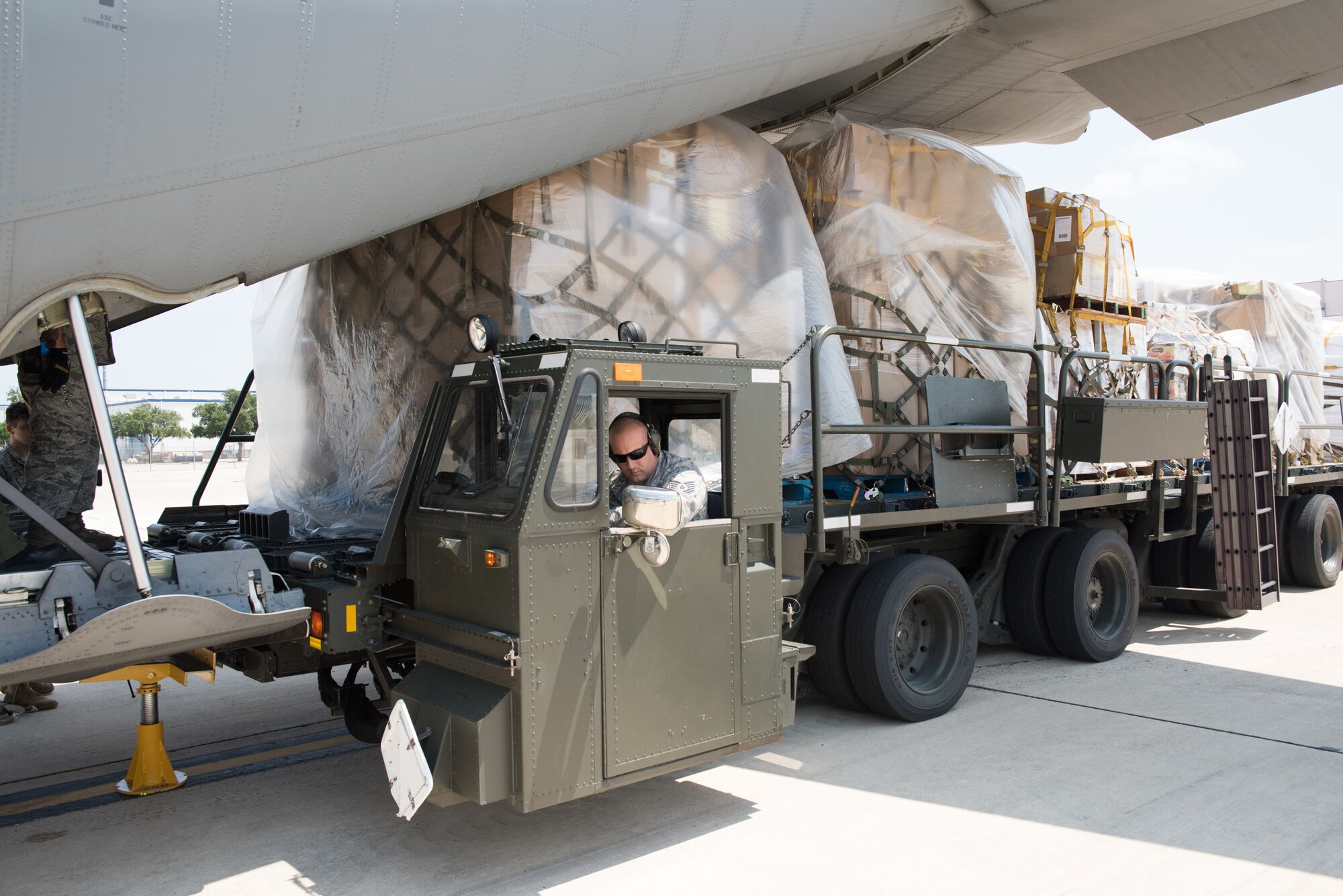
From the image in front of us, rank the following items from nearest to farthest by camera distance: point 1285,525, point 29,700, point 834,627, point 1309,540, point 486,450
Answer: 1. point 486,450
2. point 834,627
3. point 29,700
4. point 1309,540
5. point 1285,525

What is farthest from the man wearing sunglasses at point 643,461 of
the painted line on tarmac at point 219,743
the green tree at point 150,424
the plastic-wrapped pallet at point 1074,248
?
the green tree at point 150,424

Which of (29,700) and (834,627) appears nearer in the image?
(834,627)

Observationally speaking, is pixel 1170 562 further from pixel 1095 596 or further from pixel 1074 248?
pixel 1074 248

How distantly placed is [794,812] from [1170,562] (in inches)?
242

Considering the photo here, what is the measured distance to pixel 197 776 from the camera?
550 centimetres

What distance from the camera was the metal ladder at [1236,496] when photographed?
27.9 ft

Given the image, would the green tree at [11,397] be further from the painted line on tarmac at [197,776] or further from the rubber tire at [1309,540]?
the rubber tire at [1309,540]

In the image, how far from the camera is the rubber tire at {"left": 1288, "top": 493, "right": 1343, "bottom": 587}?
11.1 meters

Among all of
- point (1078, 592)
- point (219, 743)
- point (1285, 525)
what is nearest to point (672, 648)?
point (219, 743)

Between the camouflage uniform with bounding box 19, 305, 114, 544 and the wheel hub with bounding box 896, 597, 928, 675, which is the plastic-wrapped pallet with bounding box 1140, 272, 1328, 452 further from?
the camouflage uniform with bounding box 19, 305, 114, 544

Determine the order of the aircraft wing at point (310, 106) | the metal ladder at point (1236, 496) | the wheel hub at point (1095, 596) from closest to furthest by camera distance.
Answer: the aircraft wing at point (310, 106) → the wheel hub at point (1095, 596) → the metal ladder at point (1236, 496)

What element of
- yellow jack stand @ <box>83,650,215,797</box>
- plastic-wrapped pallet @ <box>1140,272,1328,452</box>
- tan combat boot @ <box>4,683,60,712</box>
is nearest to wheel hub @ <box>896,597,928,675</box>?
yellow jack stand @ <box>83,650,215,797</box>

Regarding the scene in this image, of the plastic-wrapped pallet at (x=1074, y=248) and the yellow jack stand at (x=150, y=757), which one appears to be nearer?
→ the yellow jack stand at (x=150, y=757)

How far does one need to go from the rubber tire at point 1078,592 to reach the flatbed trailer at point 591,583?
23.0 inches
